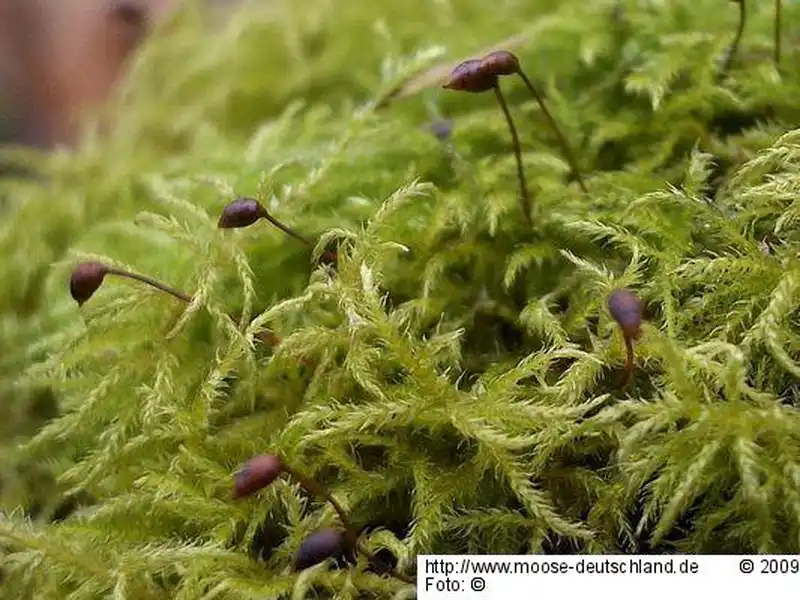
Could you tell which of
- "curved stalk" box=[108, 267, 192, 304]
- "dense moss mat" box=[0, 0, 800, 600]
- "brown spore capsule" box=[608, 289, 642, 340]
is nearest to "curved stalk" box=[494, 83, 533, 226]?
"dense moss mat" box=[0, 0, 800, 600]

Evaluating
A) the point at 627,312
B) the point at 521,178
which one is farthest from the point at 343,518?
the point at 521,178

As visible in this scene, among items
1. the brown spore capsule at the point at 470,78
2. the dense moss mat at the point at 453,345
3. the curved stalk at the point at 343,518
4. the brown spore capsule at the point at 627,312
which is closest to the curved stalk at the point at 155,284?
the dense moss mat at the point at 453,345

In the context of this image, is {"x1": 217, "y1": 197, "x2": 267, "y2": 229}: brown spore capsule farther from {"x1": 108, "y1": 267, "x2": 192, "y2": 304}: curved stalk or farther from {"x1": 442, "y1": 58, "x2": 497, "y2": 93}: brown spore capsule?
{"x1": 442, "y1": 58, "x2": 497, "y2": 93}: brown spore capsule

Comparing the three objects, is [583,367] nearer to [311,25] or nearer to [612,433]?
[612,433]

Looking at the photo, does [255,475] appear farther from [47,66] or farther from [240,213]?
[47,66]

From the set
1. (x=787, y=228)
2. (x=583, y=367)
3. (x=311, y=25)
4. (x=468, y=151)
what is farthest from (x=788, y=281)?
(x=311, y=25)
